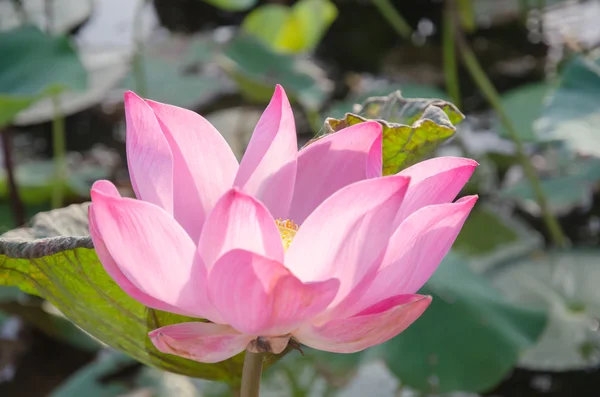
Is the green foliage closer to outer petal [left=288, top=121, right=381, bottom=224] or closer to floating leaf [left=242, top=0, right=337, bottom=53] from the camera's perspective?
floating leaf [left=242, top=0, right=337, bottom=53]

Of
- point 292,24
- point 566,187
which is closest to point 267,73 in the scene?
point 292,24

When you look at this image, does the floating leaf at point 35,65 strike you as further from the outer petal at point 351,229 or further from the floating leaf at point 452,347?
the outer petal at point 351,229

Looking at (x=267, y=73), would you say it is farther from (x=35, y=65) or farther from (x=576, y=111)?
(x=576, y=111)

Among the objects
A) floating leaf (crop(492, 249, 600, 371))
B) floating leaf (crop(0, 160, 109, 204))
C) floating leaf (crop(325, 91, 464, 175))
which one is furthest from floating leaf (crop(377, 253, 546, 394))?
floating leaf (crop(0, 160, 109, 204))

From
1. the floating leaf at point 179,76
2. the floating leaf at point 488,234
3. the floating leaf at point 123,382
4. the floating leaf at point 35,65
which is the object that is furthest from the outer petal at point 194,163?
the floating leaf at point 179,76

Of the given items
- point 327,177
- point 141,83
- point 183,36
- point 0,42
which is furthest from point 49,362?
point 183,36

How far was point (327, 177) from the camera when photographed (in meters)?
0.39

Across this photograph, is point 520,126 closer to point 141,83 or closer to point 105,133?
point 141,83

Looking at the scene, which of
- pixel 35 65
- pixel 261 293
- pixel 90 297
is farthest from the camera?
pixel 35 65

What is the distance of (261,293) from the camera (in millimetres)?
285

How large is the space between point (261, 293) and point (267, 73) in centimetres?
121

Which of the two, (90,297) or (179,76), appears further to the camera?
(179,76)

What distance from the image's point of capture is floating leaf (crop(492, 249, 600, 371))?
109cm

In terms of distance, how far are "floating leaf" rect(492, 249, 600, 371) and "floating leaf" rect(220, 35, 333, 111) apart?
504 mm
